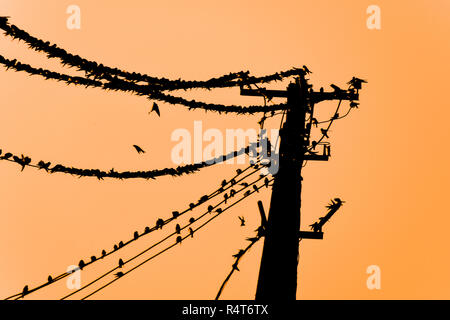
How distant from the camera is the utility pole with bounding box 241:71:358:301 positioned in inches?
228

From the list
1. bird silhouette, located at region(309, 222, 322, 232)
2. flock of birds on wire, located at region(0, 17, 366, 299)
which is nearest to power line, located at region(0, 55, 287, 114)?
flock of birds on wire, located at region(0, 17, 366, 299)

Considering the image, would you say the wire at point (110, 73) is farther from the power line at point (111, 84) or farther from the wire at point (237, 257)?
the wire at point (237, 257)

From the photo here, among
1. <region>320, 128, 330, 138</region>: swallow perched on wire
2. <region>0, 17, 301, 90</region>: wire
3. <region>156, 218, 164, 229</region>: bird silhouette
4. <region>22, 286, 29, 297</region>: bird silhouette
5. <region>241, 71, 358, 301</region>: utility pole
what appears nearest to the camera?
<region>0, 17, 301, 90</region>: wire

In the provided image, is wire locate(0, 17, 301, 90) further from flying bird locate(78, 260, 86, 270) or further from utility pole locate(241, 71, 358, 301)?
flying bird locate(78, 260, 86, 270)

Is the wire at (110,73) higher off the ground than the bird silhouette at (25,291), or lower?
higher

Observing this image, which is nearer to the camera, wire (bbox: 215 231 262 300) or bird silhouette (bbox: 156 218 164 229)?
wire (bbox: 215 231 262 300)

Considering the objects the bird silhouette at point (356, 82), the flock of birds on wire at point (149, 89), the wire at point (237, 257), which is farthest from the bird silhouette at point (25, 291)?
the bird silhouette at point (356, 82)

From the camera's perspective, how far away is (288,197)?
6359 mm

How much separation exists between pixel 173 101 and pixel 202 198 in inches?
70.7

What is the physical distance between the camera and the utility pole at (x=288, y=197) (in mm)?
5801

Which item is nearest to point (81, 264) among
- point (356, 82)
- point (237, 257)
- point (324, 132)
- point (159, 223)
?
point (159, 223)

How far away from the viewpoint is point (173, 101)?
648 cm
